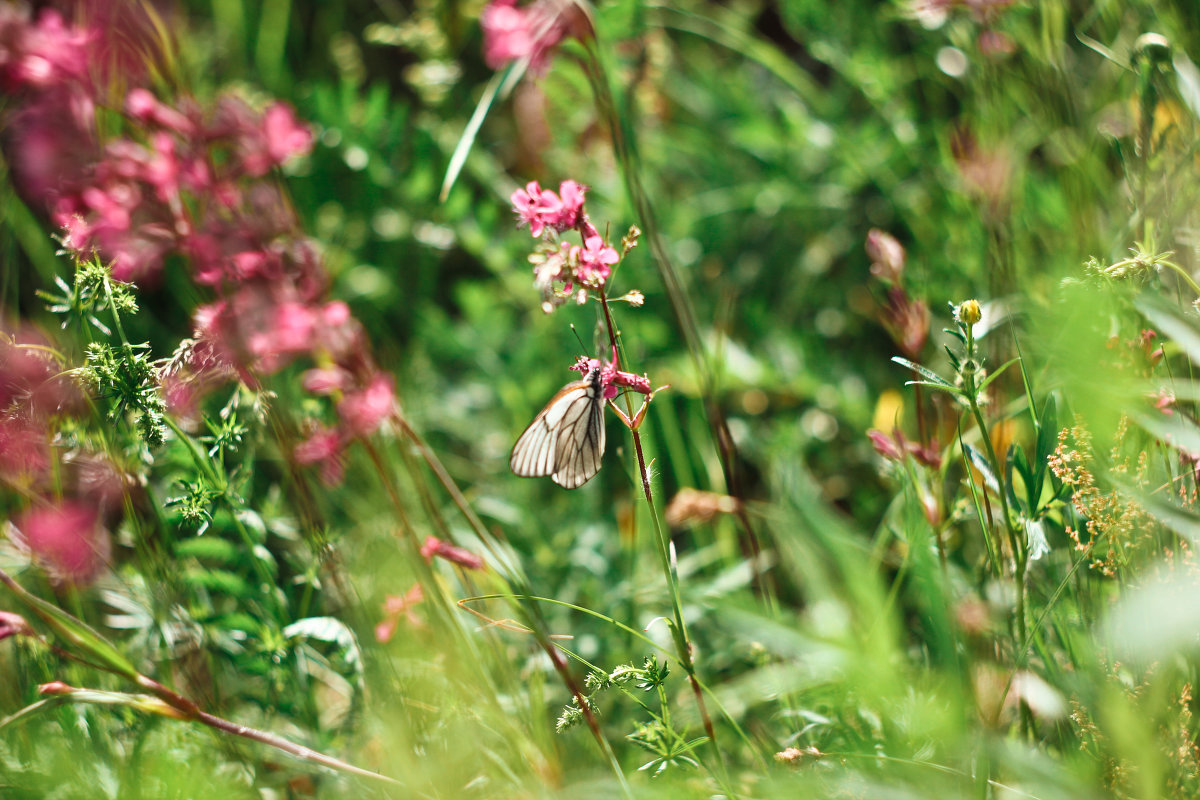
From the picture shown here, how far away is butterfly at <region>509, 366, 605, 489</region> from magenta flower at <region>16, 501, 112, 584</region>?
686 mm

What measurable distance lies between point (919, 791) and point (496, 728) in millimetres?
612

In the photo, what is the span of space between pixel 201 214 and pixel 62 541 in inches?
25.7

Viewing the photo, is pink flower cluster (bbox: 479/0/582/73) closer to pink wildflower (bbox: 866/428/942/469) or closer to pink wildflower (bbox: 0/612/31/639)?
pink wildflower (bbox: 866/428/942/469)

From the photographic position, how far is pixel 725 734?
1.40m

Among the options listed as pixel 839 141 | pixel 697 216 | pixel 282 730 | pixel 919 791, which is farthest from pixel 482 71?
pixel 919 791

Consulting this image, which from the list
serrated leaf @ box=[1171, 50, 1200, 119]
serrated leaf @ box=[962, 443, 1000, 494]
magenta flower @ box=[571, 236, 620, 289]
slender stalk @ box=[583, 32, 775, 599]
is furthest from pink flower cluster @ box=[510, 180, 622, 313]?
serrated leaf @ box=[1171, 50, 1200, 119]

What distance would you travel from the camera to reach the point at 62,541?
1312mm

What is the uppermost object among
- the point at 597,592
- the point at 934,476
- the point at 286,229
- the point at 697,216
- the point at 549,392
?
the point at 697,216

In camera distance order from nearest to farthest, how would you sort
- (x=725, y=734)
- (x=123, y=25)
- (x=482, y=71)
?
(x=725, y=734) → (x=123, y=25) → (x=482, y=71)

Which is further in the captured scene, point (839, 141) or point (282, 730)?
point (839, 141)

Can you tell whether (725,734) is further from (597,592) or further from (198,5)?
(198,5)

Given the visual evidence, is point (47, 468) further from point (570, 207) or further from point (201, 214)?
point (570, 207)

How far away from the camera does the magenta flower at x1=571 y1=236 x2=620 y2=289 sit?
918 millimetres

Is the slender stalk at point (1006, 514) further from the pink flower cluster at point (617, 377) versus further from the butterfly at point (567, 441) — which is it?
the butterfly at point (567, 441)
